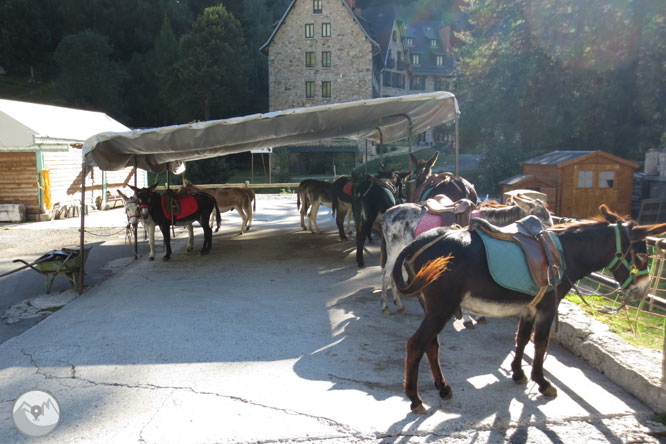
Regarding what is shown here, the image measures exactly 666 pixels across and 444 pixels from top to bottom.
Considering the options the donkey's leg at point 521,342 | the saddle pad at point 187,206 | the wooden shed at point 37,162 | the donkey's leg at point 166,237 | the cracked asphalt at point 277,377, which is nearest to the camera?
the cracked asphalt at point 277,377

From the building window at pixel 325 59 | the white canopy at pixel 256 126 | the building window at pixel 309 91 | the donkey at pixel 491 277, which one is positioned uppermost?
the building window at pixel 325 59

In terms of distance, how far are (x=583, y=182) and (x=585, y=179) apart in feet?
0.43

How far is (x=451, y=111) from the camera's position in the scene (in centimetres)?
1087

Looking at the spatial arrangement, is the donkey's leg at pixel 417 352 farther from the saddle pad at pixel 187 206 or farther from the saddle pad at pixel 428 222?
the saddle pad at pixel 187 206

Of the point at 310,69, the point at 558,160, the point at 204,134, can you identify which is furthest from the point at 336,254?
the point at 310,69

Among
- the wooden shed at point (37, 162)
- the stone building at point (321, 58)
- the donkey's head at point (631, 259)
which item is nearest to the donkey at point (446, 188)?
the donkey's head at point (631, 259)

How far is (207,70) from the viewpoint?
49.4 m

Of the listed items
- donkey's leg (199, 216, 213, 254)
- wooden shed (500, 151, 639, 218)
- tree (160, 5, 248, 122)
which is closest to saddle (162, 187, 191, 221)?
donkey's leg (199, 216, 213, 254)

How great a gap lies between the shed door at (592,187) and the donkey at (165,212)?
43.6ft

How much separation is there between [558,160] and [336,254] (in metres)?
11.5

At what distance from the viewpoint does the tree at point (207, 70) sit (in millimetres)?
49906

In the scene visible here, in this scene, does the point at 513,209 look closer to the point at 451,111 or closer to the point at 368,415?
the point at 368,415

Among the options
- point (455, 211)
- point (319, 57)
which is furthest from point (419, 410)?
point (319, 57)

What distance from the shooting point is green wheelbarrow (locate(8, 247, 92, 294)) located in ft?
27.7
